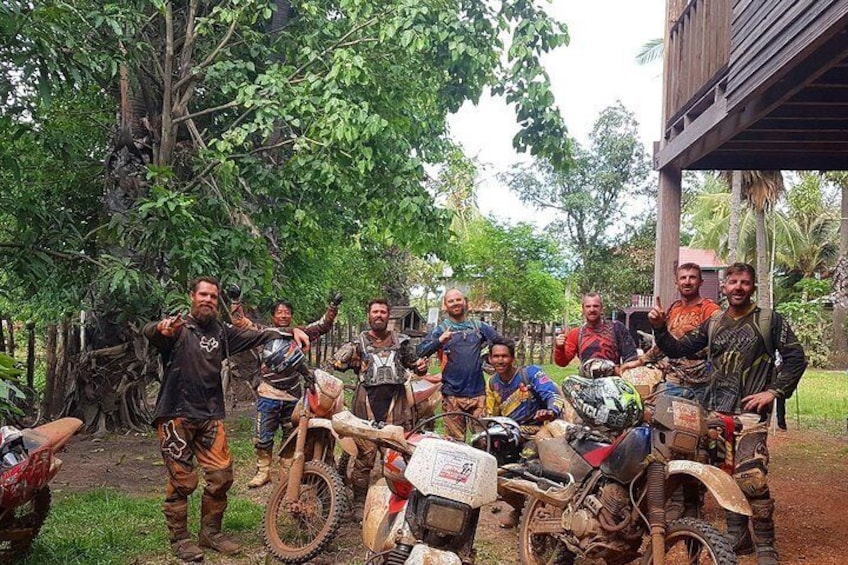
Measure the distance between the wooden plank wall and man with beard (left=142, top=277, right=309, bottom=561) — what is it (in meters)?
3.88

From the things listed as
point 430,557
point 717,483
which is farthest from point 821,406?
point 430,557

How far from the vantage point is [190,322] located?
15.7ft

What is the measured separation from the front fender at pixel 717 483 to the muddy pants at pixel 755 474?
2.58 feet

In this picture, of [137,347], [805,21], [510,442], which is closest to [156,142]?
[137,347]

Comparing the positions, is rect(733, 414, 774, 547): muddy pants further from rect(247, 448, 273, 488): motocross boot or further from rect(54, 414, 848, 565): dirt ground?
rect(247, 448, 273, 488): motocross boot

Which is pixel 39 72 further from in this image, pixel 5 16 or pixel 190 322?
pixel 190 322

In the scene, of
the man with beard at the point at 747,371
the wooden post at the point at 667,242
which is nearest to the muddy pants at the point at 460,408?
the man with beard at the point at 747,371

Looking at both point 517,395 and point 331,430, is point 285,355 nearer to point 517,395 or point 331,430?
point 331,430

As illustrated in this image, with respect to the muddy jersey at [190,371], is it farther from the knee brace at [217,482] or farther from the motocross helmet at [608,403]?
the motocross helmet at [608,403]

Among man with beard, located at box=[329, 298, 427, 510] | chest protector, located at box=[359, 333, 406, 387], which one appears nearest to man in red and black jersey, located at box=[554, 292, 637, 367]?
man with beard, located at box=[329, 298, 427, 510]

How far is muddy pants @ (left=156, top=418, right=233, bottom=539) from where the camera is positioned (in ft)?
15.1

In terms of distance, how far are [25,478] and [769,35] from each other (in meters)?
5.15

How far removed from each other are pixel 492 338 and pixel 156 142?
5.57 meters

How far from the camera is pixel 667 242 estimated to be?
25.6 ft
